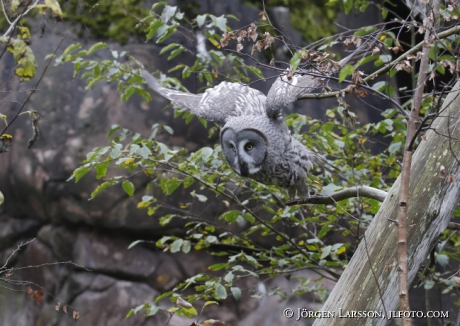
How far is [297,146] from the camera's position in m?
2.60

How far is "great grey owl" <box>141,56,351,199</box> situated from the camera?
2.47 meters

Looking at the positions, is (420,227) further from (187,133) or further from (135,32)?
(135,32)

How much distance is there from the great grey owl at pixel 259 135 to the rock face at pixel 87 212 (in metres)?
2.53

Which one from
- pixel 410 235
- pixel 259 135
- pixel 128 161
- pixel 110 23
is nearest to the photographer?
pixel 410 235

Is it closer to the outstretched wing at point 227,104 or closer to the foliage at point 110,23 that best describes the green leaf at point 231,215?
the outstretched wing at point 227,104

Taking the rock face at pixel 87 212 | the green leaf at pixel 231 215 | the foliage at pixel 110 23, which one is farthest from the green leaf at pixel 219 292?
the foliage at pixel 110 23

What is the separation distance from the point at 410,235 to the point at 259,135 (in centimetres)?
98

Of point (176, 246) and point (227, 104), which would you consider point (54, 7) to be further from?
point (176, 246)

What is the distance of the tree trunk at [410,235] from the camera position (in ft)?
5.44

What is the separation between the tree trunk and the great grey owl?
73 centimetres

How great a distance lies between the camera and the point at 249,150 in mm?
2492

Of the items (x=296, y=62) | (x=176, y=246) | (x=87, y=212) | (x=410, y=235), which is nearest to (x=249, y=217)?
(x=176, y=246)

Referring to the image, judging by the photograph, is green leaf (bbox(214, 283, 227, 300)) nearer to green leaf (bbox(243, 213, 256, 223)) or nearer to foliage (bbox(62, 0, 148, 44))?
green leaf (bbox(243, 213, 256, 223))

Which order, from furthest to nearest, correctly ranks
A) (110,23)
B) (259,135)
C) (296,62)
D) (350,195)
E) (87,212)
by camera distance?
(110,23) → (87,212) → (259,135) → (350,195) → (296,62)
